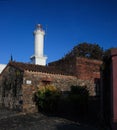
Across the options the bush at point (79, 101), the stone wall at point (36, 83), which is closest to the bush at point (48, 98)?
the stone wall at point (36, 83)

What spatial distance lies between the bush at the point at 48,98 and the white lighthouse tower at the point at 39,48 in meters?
16.5

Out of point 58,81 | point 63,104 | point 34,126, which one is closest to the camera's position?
point 34,126

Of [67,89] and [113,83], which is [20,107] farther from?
[113,83]

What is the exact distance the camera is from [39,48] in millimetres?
38094

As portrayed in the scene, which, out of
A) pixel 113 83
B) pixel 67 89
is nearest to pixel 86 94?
pixel 67 89

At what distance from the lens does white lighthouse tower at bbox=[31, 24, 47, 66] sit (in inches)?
1485

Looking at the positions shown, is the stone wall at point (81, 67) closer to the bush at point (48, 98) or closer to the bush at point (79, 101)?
the bush at point (48, 98)

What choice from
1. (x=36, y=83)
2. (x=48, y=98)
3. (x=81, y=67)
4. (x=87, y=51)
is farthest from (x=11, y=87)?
(x=87, y=51)

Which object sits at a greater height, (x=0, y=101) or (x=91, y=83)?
(x=91, y=83)

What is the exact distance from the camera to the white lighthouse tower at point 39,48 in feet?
124

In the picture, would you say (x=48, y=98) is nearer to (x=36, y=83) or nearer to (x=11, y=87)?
(x=36, y=83)

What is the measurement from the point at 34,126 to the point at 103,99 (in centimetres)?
426

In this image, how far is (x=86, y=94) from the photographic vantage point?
67.1 feet

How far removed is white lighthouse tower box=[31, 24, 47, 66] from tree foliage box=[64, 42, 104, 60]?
325 inches
